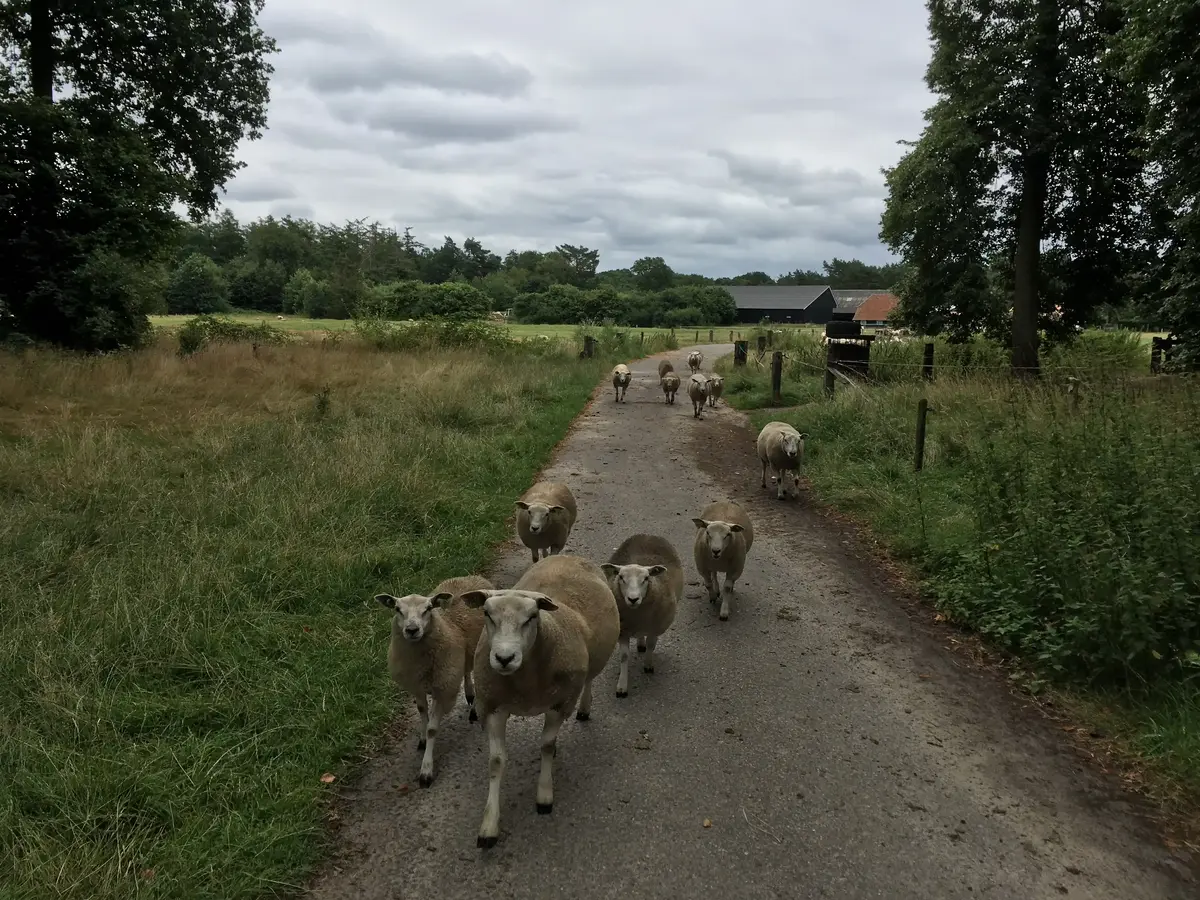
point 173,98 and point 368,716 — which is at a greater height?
point 173,98

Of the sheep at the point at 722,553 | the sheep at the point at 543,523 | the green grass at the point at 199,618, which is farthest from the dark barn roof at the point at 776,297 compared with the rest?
the sheep at the point at 722,553

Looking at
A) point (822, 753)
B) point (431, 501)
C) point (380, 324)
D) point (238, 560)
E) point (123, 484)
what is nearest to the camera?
point (822, 753)

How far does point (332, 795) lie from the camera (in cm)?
372

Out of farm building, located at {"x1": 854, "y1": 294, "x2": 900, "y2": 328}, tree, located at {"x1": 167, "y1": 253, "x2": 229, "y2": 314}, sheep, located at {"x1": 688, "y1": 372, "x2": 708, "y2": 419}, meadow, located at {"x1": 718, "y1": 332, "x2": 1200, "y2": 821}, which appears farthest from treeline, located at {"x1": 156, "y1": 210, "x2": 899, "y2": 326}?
meadow, located at {"x1": 718, "y1": 332, "x2": 1200, "y2": 821}

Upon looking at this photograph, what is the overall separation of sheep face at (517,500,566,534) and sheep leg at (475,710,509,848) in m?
3.24

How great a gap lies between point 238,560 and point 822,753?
500 cm

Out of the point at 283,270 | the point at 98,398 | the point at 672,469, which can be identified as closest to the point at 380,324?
the point at 98,398

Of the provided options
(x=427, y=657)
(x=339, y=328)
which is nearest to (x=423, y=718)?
(x=427, y=657)

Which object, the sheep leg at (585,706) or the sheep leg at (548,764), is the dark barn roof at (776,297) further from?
the sheep leg at (548,764)

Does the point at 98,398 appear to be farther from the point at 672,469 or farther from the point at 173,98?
the point at 173,98

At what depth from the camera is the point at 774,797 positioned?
12.4 ft

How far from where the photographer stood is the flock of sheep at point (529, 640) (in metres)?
3.62

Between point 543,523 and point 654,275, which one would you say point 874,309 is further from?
point 543,523

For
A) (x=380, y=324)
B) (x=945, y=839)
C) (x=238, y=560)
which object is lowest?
(x=945, y=839)
